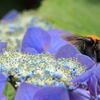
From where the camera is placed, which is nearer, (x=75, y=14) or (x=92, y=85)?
(x=92, y=85)

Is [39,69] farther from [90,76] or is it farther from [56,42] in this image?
[56,42]

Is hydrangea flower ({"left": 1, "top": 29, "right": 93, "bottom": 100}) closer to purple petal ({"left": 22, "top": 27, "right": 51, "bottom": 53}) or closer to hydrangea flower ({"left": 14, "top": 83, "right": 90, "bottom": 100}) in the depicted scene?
hydrangea flower ({"left": 14, "top": 83, "right": 90, "bottom": 100})

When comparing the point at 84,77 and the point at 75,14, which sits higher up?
the point at 84,77

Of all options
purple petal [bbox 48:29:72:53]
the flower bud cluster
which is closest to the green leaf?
the flower bud cluster

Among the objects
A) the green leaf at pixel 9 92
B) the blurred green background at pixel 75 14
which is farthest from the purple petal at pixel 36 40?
the blurred green background at pixel 75 14

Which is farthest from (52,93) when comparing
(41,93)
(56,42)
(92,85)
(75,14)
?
(75,14)

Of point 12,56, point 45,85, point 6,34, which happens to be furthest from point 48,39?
point 6,34
